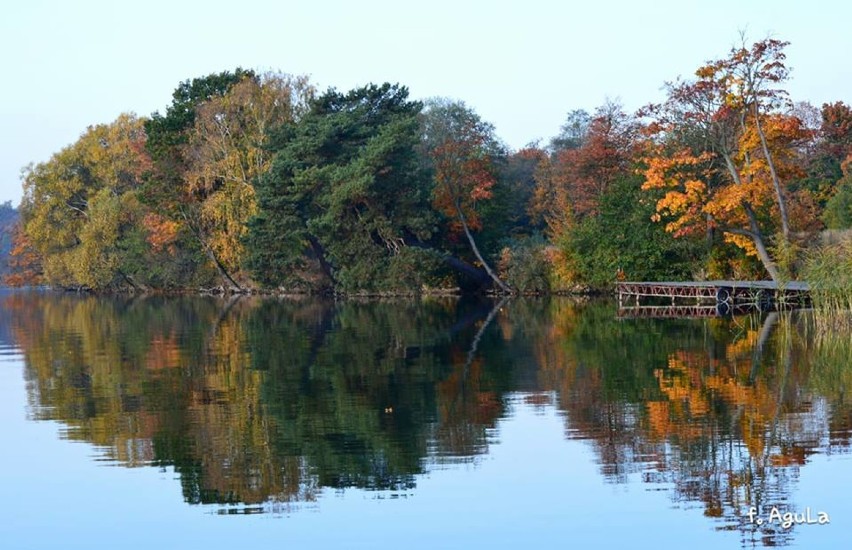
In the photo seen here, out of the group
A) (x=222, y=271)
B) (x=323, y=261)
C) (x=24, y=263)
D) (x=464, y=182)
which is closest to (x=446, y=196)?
(x=464, y=182)

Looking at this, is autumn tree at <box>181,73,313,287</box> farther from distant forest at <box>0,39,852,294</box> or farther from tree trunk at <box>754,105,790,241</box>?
tree trunk at <box>754,105,790,241</box>

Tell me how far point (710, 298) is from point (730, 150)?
4.89 metres

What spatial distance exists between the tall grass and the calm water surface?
3.09 ft

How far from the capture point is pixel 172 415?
15297 millimetres

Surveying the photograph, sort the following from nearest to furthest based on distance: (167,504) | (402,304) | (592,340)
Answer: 1. (167,504)
2. (592,340)
3. (402,304)

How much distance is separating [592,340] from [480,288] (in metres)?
24.8

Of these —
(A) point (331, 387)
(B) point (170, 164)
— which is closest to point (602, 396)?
(A) point (331, 387)

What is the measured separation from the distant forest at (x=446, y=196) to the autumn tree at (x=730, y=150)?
0.21 ft

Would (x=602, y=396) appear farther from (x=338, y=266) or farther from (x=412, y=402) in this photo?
(x=338, y=266)

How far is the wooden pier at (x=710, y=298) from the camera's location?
1277 inches

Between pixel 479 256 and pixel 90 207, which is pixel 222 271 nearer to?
pixel 90 207

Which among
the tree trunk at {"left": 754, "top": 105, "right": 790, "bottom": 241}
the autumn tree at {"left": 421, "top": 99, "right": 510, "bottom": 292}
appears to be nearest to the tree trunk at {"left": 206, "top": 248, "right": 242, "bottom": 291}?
the autumn tree at {"left": 421, "top": 99, "right": 510, "bottom": 292}

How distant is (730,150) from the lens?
3612 centimetres

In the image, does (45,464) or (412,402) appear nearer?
(45,464)
